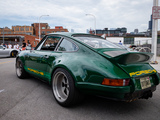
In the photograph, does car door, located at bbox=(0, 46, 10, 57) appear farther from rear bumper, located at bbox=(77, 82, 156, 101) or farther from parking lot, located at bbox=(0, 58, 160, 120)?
rear bumper, located at bbox=(77, 82, 156, 101)

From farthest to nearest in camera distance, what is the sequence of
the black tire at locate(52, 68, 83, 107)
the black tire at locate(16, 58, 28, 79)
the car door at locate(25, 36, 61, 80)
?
the black tire at locate(16, 58, 28, 79) → the car door at locate(25, 36, 61, 80) → the black tire at locate(52, 68, 83, 107)

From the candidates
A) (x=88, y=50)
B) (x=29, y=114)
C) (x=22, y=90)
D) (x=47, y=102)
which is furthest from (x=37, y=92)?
(x=88, y=50)

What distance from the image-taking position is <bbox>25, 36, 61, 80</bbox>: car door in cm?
310

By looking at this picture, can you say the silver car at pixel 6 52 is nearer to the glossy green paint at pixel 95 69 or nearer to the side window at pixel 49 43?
the side window at pixel 49 43

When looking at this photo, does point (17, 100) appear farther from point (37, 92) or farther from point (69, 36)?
point (69, 36)

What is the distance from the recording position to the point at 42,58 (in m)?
3.24

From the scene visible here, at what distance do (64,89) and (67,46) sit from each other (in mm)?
858

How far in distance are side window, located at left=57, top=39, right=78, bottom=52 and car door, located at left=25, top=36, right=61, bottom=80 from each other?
9.9 inches

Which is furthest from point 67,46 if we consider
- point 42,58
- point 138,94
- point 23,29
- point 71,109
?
point 23,29

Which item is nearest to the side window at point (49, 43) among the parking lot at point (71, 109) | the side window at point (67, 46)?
the side window at point (67, 46)

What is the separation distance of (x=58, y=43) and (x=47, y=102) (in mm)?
1261

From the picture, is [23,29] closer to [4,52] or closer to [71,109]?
[4,52]

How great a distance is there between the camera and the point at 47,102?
275 centimetres

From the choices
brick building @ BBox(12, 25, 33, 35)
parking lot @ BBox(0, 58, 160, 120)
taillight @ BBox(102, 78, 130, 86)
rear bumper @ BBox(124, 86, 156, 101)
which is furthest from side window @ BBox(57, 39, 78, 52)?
brick building @ BBox(12, 25, 33, 35)
